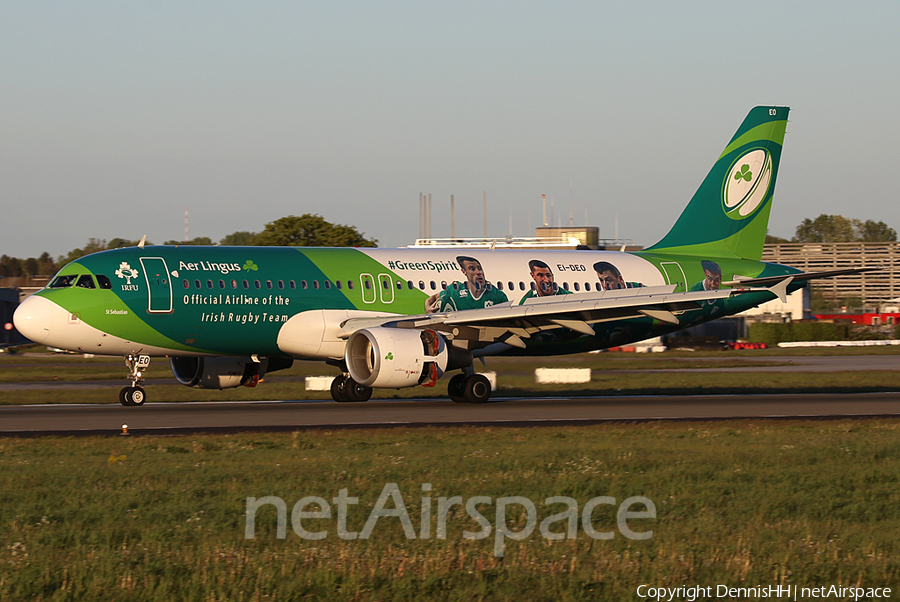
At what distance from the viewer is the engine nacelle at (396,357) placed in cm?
2666

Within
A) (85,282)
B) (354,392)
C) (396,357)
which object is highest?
(85,282)

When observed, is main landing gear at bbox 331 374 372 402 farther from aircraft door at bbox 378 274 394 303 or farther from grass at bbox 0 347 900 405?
aircraft door at bbox 378 274 394 303

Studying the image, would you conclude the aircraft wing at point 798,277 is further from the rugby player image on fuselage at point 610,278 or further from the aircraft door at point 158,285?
the aircraft door at point 158,285

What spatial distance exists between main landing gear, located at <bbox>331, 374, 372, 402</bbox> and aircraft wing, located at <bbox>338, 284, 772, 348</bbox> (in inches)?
90.1

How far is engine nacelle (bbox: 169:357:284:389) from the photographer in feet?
99.8

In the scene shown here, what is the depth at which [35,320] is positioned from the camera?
87.6 ft

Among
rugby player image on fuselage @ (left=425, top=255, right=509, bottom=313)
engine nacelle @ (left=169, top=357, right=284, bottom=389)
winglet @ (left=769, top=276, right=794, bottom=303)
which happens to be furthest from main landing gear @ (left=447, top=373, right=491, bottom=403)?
winglet @ (left=769, top=276, right=794, bottom=303)

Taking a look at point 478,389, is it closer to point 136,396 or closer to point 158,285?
point 158,285

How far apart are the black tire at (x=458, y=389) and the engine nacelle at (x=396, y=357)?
202 cm

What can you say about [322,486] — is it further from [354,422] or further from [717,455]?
[354,422]

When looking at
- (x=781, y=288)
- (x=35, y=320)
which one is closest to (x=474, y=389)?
(x=781, y=288)

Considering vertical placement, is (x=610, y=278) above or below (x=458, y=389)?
above

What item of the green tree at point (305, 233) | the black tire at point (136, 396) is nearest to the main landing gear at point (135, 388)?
the black tire at point (136, 396)

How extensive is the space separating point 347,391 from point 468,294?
504 cm
